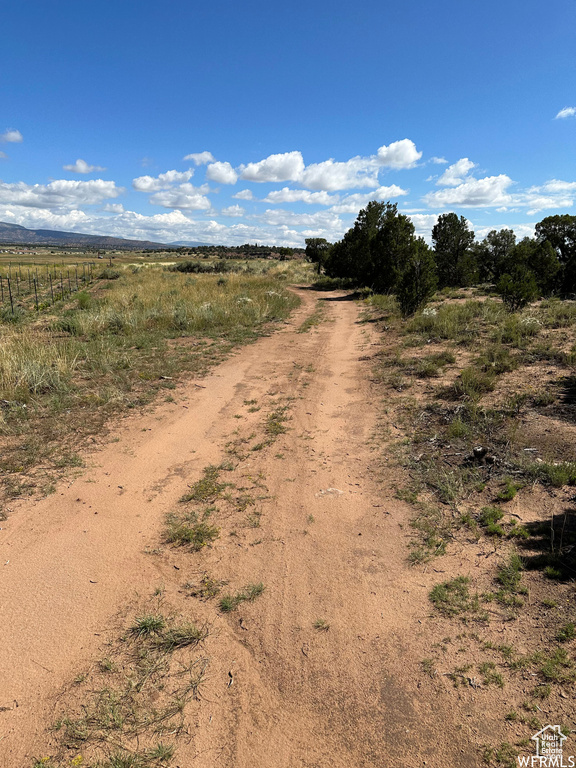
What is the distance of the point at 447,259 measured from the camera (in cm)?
2725

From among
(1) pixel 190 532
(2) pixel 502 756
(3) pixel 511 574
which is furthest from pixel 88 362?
(2) pixel 502 756

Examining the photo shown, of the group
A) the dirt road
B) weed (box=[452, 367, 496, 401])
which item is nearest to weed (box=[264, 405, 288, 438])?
the dirt road

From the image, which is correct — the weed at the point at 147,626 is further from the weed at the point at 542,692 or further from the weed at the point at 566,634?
the weed at the point at 566,634

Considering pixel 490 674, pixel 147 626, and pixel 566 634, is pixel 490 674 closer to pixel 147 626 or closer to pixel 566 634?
pixel 566 634

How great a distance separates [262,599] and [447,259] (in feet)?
93.8

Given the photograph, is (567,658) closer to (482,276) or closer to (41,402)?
(41,402)

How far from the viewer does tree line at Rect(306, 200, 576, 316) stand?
1508 centimetres

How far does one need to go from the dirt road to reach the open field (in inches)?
0.6

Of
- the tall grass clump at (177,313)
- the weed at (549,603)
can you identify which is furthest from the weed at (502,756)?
the tall grass clump at (177,313)

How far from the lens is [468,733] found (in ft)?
7.55

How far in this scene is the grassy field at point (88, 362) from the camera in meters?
5.41

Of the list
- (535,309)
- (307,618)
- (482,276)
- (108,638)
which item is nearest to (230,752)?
(307,618)

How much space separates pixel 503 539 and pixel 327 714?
7.73 ft

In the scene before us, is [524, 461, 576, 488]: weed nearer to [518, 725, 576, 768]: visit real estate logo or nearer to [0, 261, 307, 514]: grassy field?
[518, 725, 576, 768]: visit real estate logo
